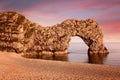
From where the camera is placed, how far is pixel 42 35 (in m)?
127

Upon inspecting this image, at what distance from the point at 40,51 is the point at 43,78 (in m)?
89.8

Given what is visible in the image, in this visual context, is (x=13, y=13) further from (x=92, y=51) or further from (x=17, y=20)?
(x=92, y=51)

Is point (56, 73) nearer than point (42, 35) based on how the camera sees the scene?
Yes

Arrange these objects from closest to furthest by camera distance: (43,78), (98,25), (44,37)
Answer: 1. (43,78)
2. (44,37)
3. (98,25)

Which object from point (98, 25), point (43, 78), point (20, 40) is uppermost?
point (98, 25)

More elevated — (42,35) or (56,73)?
(42,35)

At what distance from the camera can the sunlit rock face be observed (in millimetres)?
110062

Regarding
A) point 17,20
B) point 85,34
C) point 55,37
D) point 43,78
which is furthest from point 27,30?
point 43,78

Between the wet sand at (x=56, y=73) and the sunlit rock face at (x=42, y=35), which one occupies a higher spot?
the sunlit rock face at (x=42, y=35)

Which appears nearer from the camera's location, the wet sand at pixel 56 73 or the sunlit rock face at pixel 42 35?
the wet sand at pixel 56 73

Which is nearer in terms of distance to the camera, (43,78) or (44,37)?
(43,78)

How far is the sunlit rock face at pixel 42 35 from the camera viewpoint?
110062 mm

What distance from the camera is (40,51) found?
123 m

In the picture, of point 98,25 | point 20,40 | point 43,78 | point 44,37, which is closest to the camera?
point 43,78
